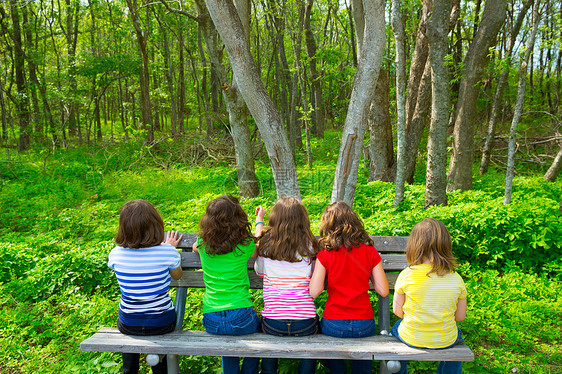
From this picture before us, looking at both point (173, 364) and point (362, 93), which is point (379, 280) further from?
point (362, 93)

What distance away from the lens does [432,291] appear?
2.53 meters

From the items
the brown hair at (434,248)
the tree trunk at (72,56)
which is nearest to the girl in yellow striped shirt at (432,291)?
the brown hair at (434,248)

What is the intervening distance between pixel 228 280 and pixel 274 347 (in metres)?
0.65

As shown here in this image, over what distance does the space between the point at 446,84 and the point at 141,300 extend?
18.5 feet

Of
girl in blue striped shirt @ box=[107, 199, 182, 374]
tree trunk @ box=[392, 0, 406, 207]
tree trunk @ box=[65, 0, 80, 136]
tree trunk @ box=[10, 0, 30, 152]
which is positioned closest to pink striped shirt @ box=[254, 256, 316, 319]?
girl in blue striped shirt @ box=[107, 199, 182, 374]

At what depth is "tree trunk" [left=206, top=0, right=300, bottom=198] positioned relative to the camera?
389 centimetres

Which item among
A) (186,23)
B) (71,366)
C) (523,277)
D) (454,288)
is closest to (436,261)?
(454,288)

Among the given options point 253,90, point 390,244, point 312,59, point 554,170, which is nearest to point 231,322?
point 390,244

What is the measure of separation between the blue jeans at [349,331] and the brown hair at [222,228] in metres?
0.95

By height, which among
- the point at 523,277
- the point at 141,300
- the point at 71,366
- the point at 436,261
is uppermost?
the point at 436,261

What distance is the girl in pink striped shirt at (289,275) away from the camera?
2801 millimetres

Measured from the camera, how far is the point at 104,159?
1282 cm

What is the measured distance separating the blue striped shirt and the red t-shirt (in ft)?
4.25

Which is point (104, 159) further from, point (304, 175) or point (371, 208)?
point (371, 208)
